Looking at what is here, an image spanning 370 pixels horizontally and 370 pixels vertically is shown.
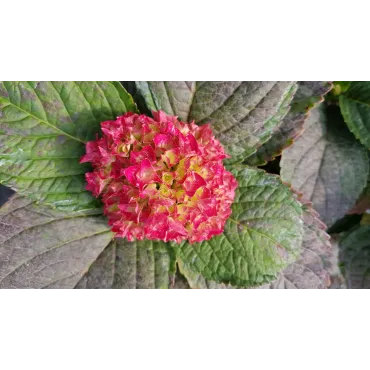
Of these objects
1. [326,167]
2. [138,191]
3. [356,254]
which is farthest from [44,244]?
[356,254]

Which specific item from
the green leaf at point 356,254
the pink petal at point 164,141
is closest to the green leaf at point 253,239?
the pink petal at point 164,141

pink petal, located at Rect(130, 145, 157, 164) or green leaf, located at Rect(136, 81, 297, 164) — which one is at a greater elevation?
green leaf, located at Rect(136, 81, 297, 164)

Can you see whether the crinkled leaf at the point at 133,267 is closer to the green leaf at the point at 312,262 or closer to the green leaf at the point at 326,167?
the green leaf at the point at 312,262

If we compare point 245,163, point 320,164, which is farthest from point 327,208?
point 245,163

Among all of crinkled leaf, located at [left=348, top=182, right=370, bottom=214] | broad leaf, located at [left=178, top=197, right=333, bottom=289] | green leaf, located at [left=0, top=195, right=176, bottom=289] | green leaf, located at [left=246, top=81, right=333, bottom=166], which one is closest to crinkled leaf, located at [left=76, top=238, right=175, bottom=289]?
green leaf, located at [left=0, top=195, right=176, bottom=289]

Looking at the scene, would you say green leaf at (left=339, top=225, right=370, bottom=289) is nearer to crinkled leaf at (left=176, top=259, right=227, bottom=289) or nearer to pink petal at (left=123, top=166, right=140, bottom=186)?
crinkled leaf at (left=176, top=259, right=227, bottom=289)
